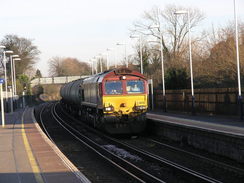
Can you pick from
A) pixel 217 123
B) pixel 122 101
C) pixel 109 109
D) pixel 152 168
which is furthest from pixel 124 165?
pixel 217 123

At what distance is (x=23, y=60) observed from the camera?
7944cm

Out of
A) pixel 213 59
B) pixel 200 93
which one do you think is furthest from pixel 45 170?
pixel 213 59

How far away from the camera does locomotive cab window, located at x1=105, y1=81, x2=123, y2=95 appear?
20.3m

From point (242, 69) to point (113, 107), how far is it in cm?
1376

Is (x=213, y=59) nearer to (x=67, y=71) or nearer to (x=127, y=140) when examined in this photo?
(x=127, y=140)

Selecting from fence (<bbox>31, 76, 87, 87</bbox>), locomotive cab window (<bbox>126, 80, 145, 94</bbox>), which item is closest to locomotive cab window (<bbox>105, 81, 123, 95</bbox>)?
locomotive cab window (<bbox>126, 80, 145, 94</bbox>)

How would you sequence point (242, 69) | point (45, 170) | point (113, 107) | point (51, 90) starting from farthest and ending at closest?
point (51, 90) < point (242, 69) < point (113, 107) < point (45, 170)

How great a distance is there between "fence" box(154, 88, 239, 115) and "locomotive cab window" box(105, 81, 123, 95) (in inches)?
279

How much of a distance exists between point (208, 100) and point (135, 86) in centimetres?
776

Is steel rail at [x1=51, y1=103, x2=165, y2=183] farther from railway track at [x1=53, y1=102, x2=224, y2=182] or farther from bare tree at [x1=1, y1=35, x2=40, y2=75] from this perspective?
bare tree at [x1=1, y1=35, x2=40, y2=75]

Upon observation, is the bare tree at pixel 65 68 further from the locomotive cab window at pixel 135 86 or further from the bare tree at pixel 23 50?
the locomotive cab window at pixel 135 86

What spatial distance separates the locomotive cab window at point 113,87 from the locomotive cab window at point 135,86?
1.29 ft

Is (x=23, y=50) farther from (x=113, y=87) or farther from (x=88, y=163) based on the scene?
(x=88, y=163)

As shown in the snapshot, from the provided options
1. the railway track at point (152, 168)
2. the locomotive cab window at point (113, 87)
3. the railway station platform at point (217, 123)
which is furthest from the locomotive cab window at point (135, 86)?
the railway track at point (152, 168)
